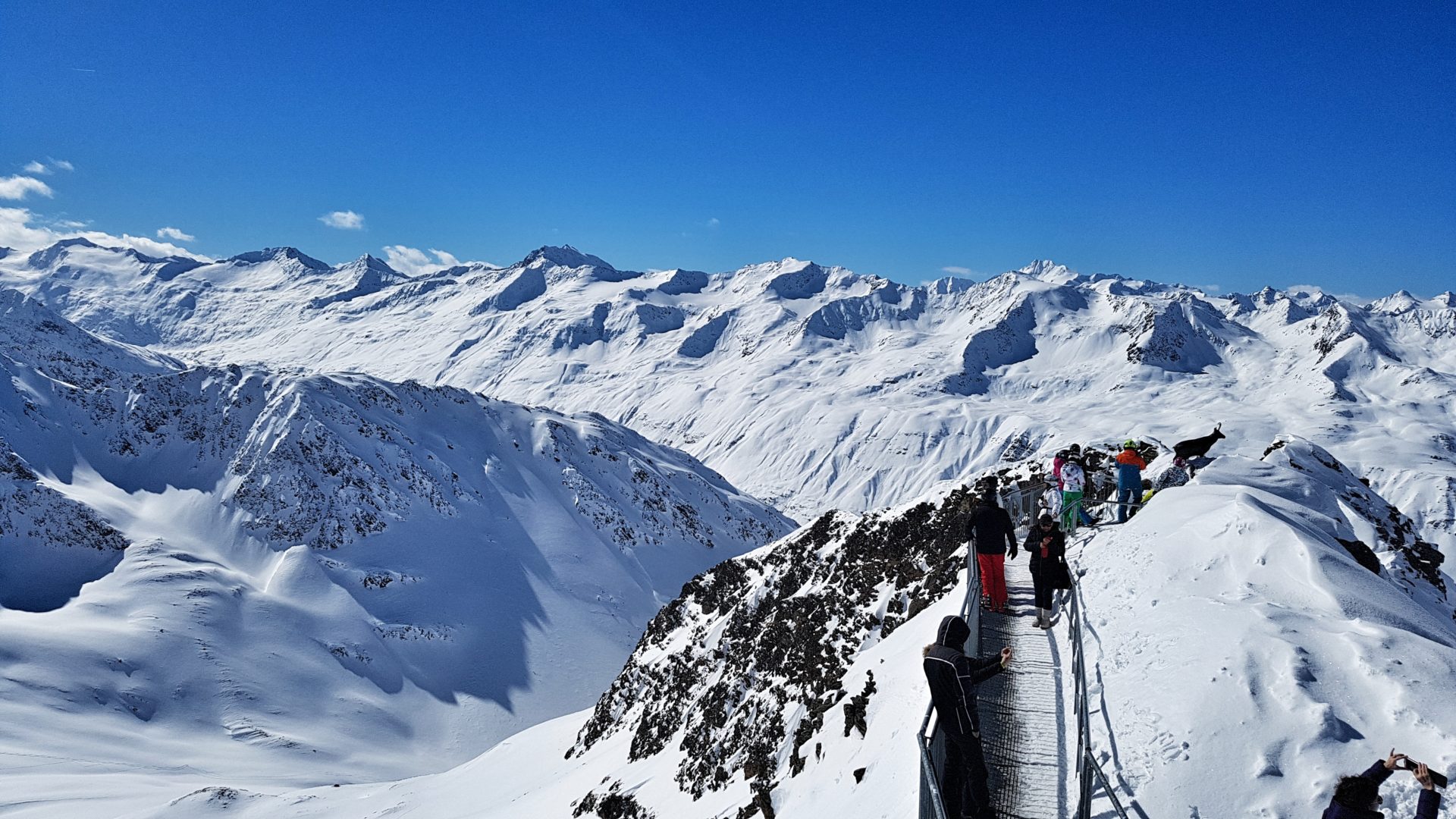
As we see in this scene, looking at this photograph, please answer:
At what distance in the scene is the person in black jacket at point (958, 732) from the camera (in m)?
8.54

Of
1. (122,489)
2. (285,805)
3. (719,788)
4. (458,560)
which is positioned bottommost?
(285,805)

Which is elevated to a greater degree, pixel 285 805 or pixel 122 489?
pixel 122 489

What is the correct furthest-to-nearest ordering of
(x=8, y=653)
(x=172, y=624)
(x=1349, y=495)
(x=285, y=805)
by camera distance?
(x=172, y=624) → (x=8, y=653) → (x=285, y=805) → (x=1349, y=495)

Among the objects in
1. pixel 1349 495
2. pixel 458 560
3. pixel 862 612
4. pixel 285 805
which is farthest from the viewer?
pixel 458 560

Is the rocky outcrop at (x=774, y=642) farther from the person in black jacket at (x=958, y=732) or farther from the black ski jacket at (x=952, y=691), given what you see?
the black ski jacket at (x=952, y=691)

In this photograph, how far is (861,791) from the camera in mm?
12289

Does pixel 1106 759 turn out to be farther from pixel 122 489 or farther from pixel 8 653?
pixel 122 489

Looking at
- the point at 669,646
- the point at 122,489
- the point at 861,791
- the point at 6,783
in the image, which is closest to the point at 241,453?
the point at 122,489

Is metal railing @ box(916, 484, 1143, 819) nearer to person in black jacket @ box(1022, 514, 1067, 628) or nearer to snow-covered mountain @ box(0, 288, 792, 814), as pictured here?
person in black jacket @ box(1022, 514, 1067, 628)

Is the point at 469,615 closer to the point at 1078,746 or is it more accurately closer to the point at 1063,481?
the point at 1063,481

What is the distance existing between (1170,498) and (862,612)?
30.3 feet

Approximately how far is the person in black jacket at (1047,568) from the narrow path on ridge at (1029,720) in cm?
37

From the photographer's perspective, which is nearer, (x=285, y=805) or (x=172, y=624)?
(x=285, y=805)

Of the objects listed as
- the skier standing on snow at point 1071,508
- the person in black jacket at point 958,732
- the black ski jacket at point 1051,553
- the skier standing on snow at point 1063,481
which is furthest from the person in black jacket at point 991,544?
the skier standing on snow at point 1063,481
